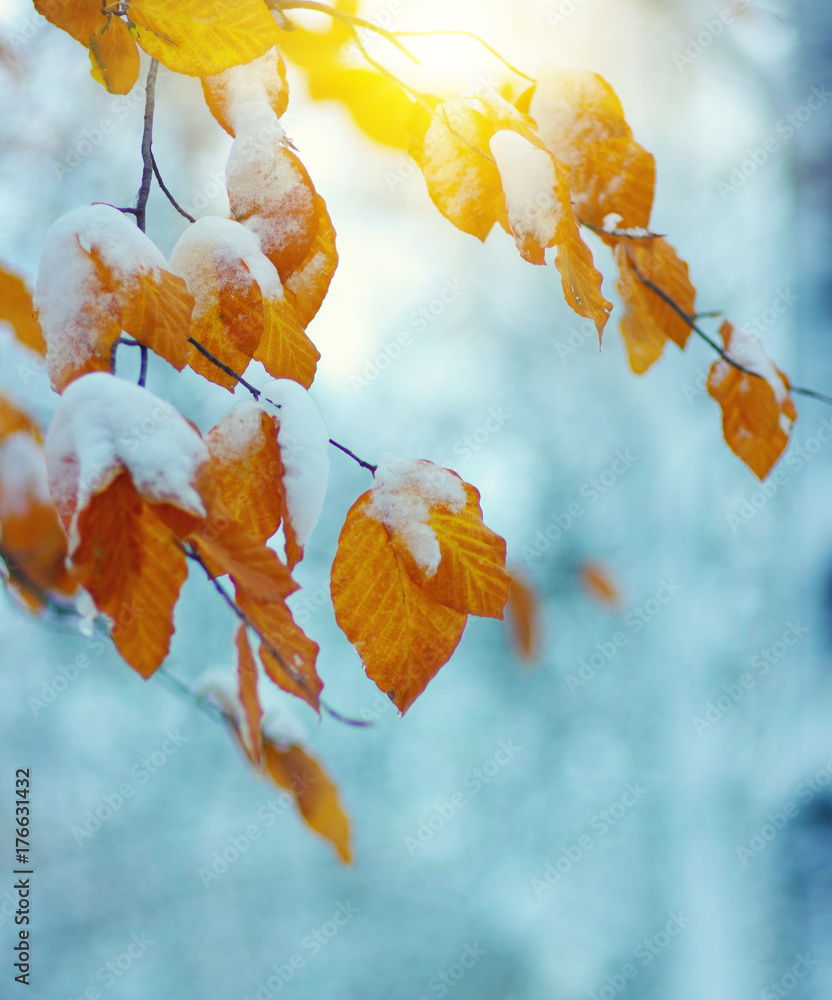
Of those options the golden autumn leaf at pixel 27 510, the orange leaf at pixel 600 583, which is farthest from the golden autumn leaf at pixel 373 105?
the orange leaf at pixel 600 583

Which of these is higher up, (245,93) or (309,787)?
(245,93)

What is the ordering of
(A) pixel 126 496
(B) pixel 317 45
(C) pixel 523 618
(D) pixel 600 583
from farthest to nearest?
(D) pixel 600 583, (C) pixel 523 618, (B) pixel 317 45, (A) pixel 126 496

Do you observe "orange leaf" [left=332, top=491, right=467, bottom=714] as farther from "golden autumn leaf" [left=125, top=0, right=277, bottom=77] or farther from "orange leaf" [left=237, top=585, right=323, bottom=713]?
"golden autumn leaf" [left=125, top=0, right=277, bottom=77]

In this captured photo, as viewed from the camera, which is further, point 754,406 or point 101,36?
point 754,406

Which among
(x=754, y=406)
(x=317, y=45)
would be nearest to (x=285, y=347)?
(x=754, y=406)

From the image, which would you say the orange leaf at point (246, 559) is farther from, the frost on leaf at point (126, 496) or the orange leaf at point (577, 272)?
the orange leaf at point (577, 272)

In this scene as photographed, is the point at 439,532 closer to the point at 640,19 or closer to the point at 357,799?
the point at 357,799

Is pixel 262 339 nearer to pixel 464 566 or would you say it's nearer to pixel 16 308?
pixel 464 566
